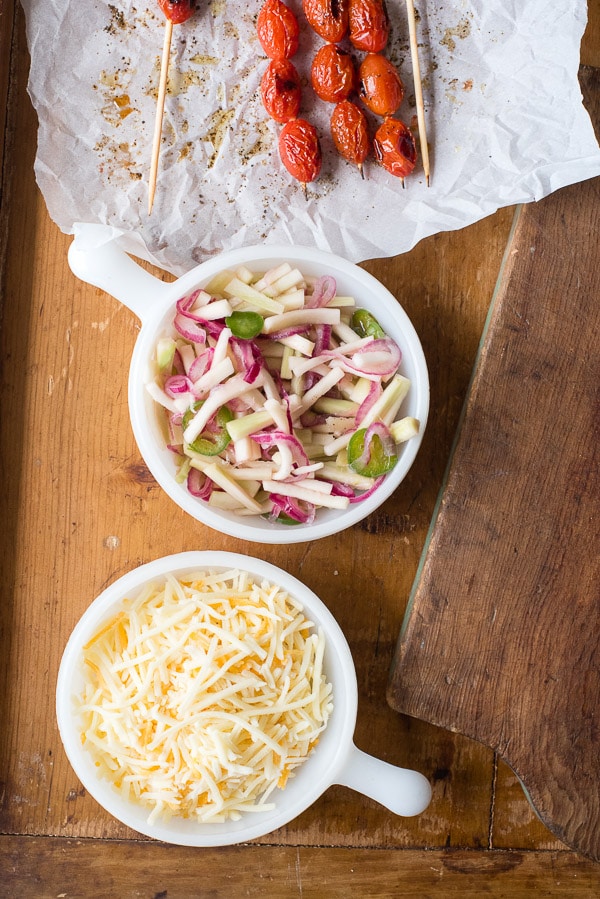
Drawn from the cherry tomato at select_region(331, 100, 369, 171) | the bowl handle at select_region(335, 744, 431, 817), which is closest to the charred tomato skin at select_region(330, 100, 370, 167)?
the cherry tomato at select_region(331, 100, 369, 171)

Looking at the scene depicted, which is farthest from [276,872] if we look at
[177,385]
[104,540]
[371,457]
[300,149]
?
[300,149]

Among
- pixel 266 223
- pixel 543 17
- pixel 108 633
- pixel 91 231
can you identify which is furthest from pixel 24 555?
pixel 543 17

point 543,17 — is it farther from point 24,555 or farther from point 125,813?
point 125,813

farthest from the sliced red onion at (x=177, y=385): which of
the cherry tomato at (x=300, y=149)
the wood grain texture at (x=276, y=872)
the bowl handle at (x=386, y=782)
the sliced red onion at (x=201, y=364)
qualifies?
the wood grain texture at (x=276, y=872)

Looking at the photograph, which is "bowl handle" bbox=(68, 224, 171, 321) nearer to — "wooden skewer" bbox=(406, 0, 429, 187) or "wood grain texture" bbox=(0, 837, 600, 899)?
"wooden skewer" bbox=(406, 0, 429, 187)

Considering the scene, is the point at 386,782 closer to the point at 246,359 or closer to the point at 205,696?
the point at 205,696
